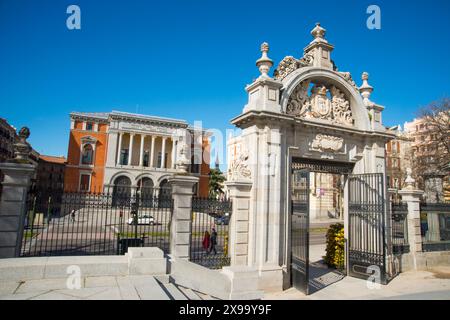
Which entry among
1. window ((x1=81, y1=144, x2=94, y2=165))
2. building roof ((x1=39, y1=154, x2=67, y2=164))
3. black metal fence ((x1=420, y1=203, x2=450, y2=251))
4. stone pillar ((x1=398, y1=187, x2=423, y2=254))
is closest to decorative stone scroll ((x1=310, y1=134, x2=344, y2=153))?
stone pillar ((x1=398, y1=187, x2=423, y2=254))

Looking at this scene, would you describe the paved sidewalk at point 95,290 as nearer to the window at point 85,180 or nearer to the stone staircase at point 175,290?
the stone staircase at point 175,290

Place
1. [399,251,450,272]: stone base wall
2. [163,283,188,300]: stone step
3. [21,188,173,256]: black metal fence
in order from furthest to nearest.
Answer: [399,251,450,272]: stone base wall
[21,188,173,256]: black metal fence
[163,283,188,300]: stone step

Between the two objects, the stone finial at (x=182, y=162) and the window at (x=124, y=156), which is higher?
the window at (x=124, y=156)

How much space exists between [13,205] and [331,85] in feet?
34.3

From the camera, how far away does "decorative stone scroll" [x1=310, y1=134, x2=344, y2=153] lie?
9.81m

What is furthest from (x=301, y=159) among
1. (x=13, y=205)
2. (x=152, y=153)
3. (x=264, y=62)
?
(x=152, y=153)

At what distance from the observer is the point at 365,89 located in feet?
37.2

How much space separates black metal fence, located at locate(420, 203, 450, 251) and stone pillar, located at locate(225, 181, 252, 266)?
861 centimetres

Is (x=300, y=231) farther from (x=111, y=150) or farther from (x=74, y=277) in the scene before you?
(x=111, y=150)

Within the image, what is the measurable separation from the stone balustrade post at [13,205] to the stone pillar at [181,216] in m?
3.50

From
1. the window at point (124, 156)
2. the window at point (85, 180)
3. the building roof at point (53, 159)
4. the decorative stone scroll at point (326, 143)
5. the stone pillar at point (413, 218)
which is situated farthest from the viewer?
the building roof at point (53, 159)

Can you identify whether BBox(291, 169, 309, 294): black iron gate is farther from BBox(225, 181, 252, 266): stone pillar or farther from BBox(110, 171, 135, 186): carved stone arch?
BBox(110, 171, 135, 186): carved stone arch

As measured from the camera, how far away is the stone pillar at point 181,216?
7.90 m

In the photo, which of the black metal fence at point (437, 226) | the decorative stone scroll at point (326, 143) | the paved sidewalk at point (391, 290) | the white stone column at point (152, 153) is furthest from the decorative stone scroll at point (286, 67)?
the white stone column at point (152, 153)
